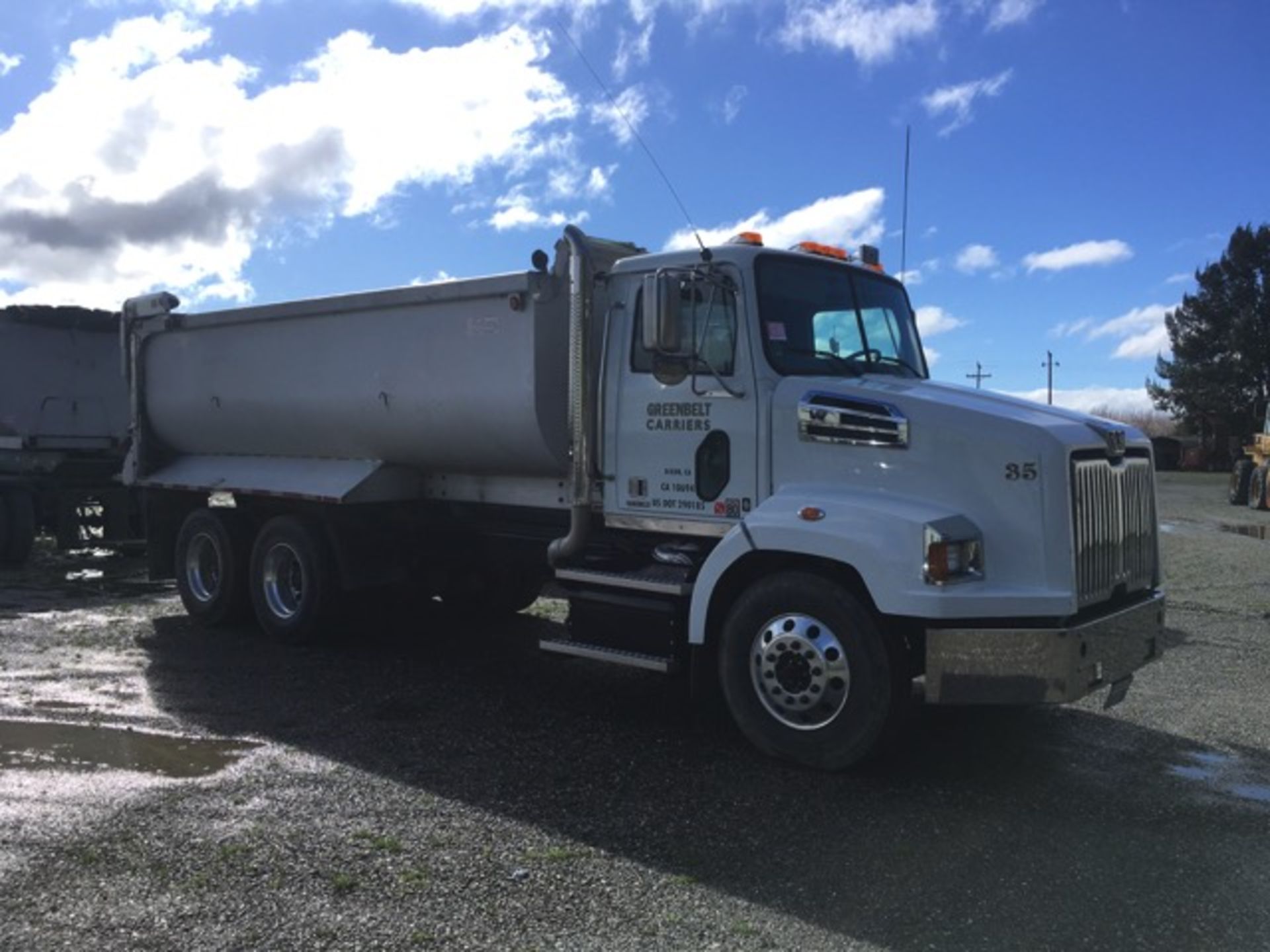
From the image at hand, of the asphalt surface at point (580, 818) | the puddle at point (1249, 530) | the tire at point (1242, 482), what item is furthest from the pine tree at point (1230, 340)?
the asphalt surface at point (580, 818)

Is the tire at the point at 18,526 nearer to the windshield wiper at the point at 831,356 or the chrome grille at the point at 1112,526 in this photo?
the windshield wiper at the point at 831,356

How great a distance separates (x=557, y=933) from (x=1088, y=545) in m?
3.16

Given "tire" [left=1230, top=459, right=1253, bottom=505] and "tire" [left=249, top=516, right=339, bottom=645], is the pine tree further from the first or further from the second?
"tire" [left=249, top=516, right=339, bottom=645]

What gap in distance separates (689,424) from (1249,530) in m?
19.1

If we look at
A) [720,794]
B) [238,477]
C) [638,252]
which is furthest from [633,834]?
[238,477]

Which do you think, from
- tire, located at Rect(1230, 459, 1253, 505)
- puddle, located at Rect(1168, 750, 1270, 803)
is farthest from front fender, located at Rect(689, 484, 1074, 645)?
tire, located at Rect(1230, 459, 1253, 505)

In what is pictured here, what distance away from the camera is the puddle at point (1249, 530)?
64.4ft

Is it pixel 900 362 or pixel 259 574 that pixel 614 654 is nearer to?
pixel 900 362

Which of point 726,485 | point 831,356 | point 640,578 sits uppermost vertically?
point 831,356

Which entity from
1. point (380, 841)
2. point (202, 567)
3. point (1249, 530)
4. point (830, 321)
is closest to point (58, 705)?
point (202, 567)

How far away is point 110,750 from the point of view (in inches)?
234

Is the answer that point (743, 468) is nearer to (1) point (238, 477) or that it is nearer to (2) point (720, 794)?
(2) point (720, 794)

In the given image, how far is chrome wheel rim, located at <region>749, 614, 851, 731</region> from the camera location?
211 inches

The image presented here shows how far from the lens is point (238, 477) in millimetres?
9516
